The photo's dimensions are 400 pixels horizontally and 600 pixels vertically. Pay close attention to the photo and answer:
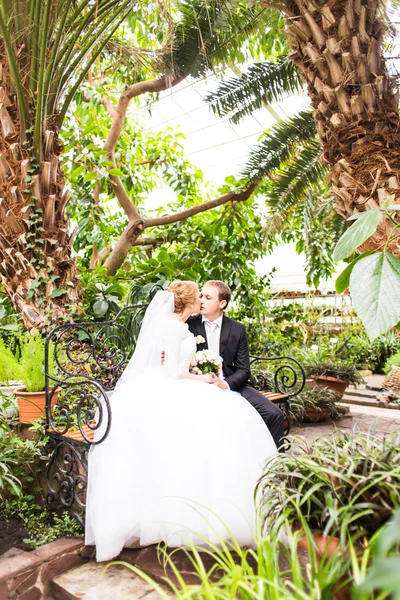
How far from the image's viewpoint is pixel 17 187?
12.8ft

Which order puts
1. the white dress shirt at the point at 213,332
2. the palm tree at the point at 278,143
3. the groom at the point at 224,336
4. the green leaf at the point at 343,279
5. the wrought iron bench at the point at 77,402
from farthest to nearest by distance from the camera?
the palm tree at the point at 278,143 < the white dress shirt at the point at 213,332 < the groom at the point at 224,336 < the wrought iron bench at the point at 77,402 < the green leaf at the point at 343,279

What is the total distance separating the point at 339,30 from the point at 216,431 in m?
2.98

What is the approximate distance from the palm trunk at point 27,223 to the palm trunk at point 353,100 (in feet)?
7.14

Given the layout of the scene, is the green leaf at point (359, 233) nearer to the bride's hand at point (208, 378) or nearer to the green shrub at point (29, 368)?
the bride's hand at point (208, 378)

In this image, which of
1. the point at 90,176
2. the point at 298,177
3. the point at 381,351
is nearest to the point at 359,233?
the point at 90,176

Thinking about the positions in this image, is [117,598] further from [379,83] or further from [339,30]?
[339,30]

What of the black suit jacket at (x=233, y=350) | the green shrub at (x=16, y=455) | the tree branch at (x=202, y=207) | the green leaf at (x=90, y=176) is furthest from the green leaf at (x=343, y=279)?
the tree branch at (x=202, y=207)

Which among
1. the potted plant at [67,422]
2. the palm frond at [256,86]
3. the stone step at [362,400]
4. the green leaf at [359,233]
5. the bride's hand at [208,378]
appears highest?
the palm frond at [256,86]

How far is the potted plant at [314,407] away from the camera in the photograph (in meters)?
5.27

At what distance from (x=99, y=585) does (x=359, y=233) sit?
6.59 ft

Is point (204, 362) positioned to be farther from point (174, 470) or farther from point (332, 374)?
point (332, 374)

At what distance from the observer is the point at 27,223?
3902mm

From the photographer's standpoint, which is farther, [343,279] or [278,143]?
[278,143]

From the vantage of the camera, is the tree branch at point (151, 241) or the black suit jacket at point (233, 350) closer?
the black suit jacket at point (233, 350)
